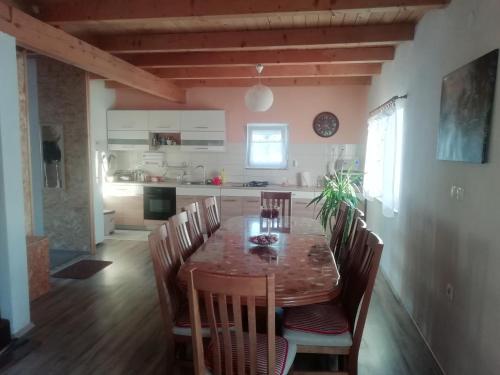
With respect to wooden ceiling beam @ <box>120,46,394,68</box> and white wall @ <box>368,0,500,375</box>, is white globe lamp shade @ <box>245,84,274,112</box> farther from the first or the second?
white wall @ <box>368,0,500,375</box>

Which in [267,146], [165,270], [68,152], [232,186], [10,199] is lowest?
[165,270]

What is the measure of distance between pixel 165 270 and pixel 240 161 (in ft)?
14.3

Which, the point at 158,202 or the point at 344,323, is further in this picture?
the point at 158,202

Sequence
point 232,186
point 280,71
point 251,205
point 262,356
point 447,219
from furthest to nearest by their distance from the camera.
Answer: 1. point 232,186
2. point 251,205
3. point 280,71
4. point 447,219
5. point 262,356

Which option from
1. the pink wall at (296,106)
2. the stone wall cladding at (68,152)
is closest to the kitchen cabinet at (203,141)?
the pink wall at (296,106)

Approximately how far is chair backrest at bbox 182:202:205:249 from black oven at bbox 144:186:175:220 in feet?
9.72

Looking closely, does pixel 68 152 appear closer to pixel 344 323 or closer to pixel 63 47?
pixel 63 47

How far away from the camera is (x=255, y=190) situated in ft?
18.8

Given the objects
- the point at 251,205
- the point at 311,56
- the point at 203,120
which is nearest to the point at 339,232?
the point at 311,56

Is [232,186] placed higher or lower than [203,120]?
lower

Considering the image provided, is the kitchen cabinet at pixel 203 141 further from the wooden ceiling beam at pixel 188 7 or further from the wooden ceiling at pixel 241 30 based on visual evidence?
the wooden ceiling beam at pixel 188 7

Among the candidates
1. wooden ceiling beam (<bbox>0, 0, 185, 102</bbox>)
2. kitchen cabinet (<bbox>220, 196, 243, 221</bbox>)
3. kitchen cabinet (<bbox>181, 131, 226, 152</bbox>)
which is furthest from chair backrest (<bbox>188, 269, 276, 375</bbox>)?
kitchen cabinet (<bbox>181, 131, 226, 152</bbox>)

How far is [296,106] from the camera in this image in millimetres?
6051

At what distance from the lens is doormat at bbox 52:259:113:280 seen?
3.94 meters
